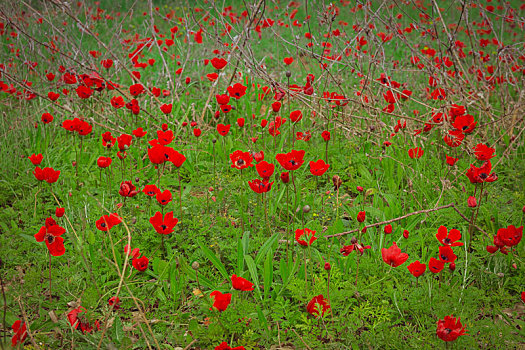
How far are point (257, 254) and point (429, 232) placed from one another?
3.25 feet

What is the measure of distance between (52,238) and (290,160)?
108 cm

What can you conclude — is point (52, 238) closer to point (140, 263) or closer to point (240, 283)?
point (140, 263)

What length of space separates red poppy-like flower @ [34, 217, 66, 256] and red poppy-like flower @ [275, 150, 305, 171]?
1.01 metres

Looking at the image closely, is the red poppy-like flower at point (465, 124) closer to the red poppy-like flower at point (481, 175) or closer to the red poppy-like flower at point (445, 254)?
the red poppy-like flower at point (481, 175)

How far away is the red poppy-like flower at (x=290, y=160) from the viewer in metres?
1.81

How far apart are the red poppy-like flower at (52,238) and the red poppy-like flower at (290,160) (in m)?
1.01

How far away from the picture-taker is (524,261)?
1.96 meters

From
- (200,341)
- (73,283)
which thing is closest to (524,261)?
(200,341)

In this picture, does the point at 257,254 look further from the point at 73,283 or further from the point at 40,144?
the point at 40,144

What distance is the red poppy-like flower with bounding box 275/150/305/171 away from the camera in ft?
5.94

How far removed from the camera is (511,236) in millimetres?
1673

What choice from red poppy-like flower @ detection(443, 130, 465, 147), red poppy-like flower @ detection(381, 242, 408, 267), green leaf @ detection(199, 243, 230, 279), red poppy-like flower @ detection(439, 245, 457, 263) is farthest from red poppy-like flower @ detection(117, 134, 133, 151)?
red poppy-like flower @ detection(443, 130, 465, 147)

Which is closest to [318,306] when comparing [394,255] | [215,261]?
[394,255]

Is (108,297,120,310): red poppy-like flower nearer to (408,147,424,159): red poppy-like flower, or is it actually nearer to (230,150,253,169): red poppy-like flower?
(230,150,253,169): red poppy-like flower
